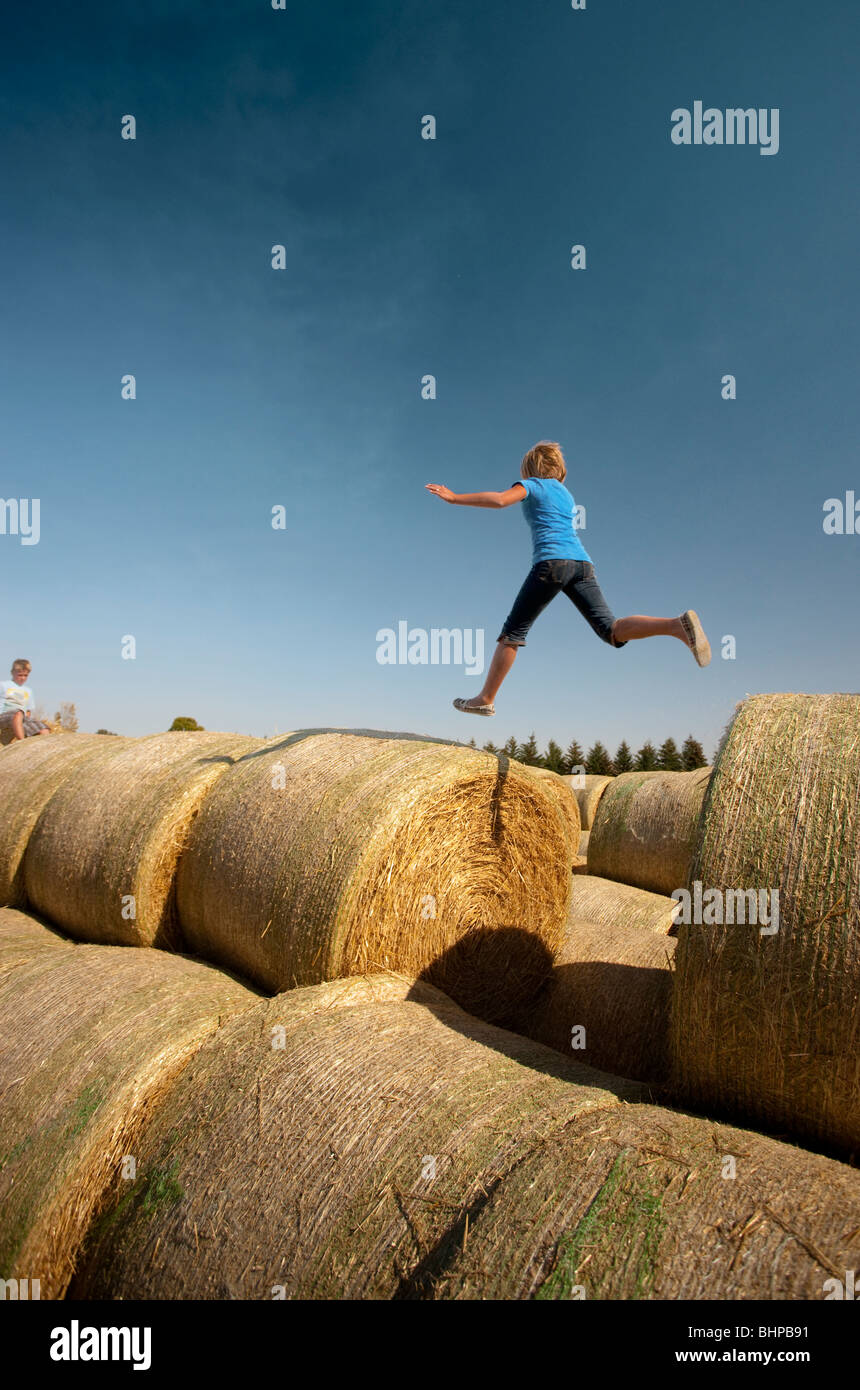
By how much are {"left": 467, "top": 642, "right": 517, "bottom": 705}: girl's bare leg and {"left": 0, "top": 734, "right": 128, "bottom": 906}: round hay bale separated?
3.40 meters

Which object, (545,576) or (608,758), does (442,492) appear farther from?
(608,758)

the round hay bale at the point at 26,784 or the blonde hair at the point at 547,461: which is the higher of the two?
the blonde hair at the point at 547,461

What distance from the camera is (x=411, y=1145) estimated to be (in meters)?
2.29

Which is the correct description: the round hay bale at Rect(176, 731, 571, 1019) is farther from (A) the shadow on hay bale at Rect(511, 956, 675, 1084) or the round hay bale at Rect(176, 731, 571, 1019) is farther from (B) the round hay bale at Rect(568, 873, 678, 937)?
(B) the round hay bale at Rect(568, 873, 678, 937)

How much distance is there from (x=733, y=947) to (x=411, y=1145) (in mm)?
1206

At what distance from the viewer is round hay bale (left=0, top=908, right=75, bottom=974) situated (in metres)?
4.56

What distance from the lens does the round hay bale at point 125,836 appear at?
477 cm

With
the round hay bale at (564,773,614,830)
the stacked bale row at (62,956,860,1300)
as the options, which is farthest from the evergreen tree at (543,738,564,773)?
the stacked bale row at (62,956,860,1300)

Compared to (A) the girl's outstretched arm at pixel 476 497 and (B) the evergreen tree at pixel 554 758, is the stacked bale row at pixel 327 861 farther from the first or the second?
(B) the evergreen tree at pixel 554 758

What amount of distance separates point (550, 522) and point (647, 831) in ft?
18.3

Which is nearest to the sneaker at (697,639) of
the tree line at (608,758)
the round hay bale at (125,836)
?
the round hay bale at (125,836)

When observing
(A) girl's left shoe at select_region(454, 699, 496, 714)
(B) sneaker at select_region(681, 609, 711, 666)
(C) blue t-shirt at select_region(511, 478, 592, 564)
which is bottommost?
(A) girl's left shoe at select_region(454, 699, 496, 714)

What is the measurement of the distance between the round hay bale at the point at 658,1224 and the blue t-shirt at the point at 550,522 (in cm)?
334

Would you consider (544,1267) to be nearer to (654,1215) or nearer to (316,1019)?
(654,1215)
